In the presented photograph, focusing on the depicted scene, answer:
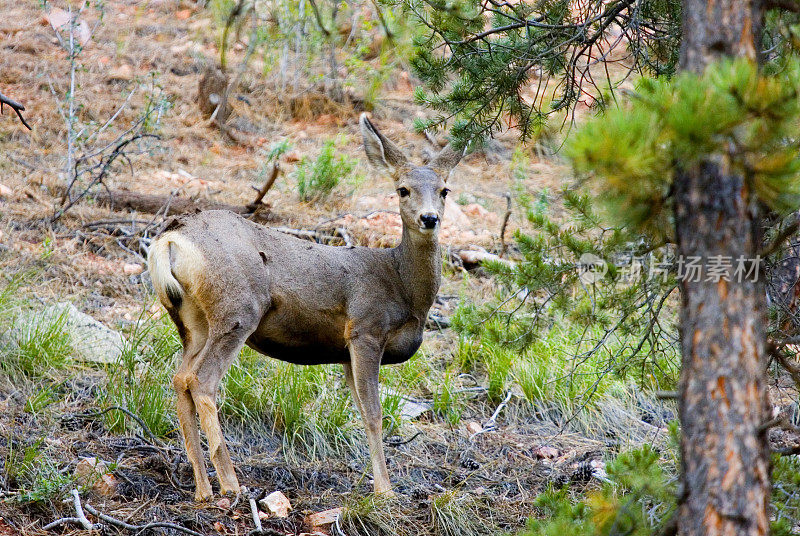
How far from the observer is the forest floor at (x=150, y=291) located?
16.3 ft

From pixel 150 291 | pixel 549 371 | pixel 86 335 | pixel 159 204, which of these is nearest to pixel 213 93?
pixel 159 204

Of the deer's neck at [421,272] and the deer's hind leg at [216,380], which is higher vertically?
the deer's neck at [421,272]

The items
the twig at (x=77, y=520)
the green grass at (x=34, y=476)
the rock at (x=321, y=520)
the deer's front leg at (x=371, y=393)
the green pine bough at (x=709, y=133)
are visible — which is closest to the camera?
the green pine bough at (x=709, y=133)

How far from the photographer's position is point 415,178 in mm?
5750

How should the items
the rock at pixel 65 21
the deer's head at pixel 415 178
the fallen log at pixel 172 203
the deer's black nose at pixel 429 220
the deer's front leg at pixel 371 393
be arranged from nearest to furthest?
the deer's front leg at pixel 371 393 → the deer's black nose at pixel 429 220 → the deer's head at pixel 415 178 → the fallen log at pixel 172 203 → the rock at pixel 65 21

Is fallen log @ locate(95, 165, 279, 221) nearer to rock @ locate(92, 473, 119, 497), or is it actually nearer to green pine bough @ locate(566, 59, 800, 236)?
rock @ locate(92, 473, 119, 497)

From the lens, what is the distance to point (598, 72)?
1390 cm

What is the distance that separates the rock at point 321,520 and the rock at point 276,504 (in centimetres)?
13

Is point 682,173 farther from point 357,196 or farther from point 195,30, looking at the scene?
point 195,30

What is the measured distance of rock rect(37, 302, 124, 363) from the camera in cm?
640

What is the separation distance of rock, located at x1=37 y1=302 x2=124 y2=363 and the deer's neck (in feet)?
7.03

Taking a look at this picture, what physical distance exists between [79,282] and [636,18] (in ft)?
18.1

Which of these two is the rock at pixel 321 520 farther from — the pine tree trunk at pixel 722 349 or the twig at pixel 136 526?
the pine tree trunk at pixel 722 349

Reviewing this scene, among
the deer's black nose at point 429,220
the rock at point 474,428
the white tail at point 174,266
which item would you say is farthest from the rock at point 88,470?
the rock at point 474,428
